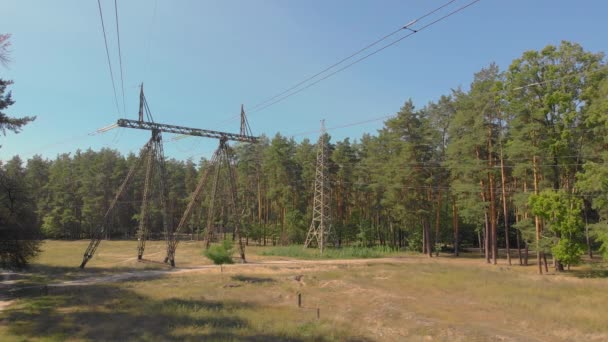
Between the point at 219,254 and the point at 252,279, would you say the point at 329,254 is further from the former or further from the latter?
the point at 252,279

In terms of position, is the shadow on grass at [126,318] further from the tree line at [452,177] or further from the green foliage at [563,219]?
the green foliage at [563,219]

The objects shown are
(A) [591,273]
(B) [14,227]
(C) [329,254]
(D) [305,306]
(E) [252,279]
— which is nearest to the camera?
(B) [14,227]

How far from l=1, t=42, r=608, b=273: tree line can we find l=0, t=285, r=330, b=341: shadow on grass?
371 inches

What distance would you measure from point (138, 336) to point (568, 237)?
30674 mm

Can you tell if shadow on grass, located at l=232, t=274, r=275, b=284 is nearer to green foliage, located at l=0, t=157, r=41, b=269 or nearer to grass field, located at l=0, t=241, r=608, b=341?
grass field, located at l=0, t=241, r=608, b=341

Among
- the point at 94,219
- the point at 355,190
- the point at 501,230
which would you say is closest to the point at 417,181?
the point at 355,190

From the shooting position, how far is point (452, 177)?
Answer: 149 feet

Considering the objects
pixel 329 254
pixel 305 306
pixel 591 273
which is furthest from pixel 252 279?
pixel 591 273

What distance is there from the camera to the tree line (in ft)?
100.0

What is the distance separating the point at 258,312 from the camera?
680 inches

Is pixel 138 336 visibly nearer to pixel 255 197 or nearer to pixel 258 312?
pixel 258 312

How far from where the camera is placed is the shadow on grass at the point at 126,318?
520 inches

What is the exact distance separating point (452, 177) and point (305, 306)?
32.2 meters

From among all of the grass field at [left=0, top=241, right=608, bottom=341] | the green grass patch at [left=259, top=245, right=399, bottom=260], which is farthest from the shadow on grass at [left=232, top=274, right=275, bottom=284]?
the green grass patch at [left=259, top=245, right=399, bottom=260]
